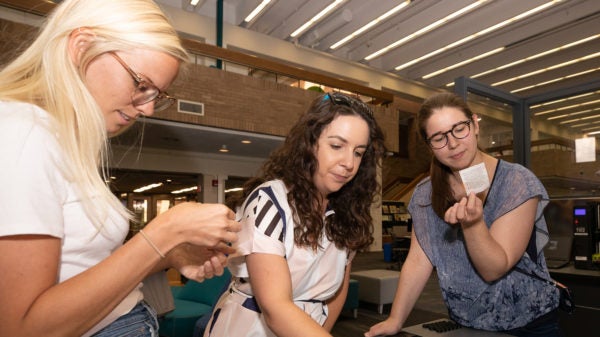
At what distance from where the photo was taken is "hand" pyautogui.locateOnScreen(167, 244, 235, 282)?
1064 millimetres

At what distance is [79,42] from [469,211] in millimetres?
1078

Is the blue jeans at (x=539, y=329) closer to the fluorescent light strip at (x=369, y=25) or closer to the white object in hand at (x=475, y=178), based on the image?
the white object in hand at (x=475, y=178)

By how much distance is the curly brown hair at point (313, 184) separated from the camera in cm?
132

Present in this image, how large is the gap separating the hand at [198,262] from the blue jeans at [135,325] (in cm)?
13

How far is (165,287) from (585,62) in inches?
536

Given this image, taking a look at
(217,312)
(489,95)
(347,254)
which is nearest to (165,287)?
(217,312)

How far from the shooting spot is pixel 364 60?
40.4 feet

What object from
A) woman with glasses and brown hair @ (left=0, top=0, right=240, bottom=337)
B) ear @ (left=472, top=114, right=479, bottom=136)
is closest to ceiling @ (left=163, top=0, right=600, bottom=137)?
ear @ (left=472, top=114, right=479, bottom=136)

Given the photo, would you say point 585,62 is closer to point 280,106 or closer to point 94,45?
point 280,106

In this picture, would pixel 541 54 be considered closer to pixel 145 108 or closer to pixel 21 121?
pixel 145 108

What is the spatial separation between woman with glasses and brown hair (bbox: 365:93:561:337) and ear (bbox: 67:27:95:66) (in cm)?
104

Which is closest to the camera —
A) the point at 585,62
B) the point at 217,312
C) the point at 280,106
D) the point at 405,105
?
the point at 217,312

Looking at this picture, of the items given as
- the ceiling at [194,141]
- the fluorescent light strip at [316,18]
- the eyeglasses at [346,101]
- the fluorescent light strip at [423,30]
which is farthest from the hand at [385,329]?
the fluorescent light strip at [423,30]

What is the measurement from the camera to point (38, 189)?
64 centimetres
